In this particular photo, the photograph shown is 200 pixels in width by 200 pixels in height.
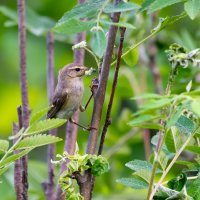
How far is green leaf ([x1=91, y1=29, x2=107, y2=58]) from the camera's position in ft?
5.54

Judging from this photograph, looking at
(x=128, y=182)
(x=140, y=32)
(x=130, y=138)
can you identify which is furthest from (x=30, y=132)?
(x=130, y=138)

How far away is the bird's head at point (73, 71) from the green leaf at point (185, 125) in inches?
50.4

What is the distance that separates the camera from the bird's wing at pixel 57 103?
368cm

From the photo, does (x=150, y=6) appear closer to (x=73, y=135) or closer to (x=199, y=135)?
(x=199, y=135)

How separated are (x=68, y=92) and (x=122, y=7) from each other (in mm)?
1970

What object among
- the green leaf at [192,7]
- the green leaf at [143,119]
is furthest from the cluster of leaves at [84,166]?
the green leaf at [192,7]

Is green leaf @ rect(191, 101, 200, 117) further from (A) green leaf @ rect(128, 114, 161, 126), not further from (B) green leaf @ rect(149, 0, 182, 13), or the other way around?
(B) green leaf @ rect(149, 0, 182, 13)

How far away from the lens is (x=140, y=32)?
4.06 metres

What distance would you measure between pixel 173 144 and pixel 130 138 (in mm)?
2478

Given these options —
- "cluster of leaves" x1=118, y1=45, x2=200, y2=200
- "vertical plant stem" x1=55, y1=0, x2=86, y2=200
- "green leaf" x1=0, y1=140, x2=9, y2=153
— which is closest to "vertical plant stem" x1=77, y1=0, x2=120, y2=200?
"cluster of leaves" x1=118, y1=45, x2=200, y2=200

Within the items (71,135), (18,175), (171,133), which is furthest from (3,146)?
(71,135)

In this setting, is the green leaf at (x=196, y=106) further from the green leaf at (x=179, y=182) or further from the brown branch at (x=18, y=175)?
the brown branch at (x=18, y=175)

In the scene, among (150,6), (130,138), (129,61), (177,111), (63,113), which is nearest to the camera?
(177,111)

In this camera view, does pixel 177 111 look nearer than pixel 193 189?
Yes
